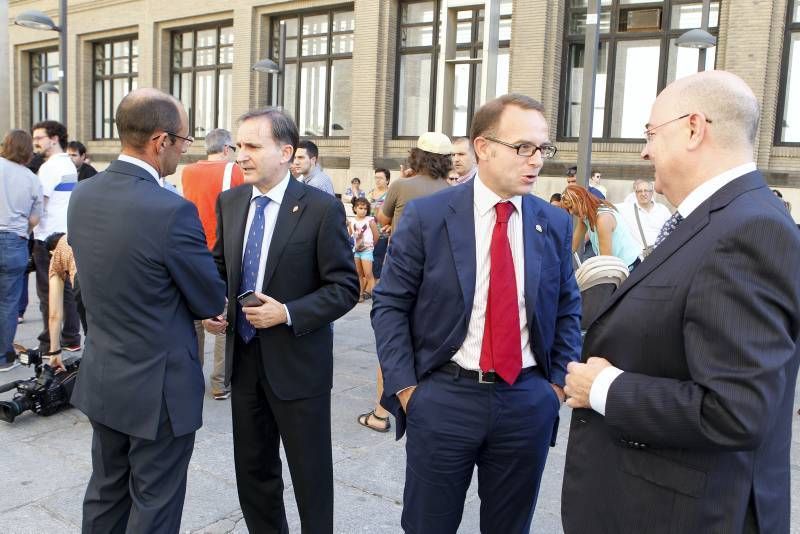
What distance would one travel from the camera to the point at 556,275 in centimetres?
255

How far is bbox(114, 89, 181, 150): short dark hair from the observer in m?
2.48

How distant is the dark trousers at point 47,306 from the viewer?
21.4ft

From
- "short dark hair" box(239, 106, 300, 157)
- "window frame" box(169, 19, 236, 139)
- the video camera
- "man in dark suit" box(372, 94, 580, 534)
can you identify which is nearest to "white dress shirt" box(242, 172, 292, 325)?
"short dark hair" box(239, 106, 300, 157)

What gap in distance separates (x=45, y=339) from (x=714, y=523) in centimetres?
633

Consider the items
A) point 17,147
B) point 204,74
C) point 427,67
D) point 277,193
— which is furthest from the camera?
point 204,74

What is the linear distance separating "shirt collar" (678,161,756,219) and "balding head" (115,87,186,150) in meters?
1.80

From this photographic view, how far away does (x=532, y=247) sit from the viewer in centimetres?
249

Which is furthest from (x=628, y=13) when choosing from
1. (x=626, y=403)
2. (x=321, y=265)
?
(x=626, y=403)

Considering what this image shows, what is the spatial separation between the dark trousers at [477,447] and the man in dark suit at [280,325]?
0.58 metres

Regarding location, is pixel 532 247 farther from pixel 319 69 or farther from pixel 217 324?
pixel 319 69

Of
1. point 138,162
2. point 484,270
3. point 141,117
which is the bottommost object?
point 484,270

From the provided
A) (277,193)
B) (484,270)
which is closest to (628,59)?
(277,193)

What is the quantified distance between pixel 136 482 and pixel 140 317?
0.61 meters

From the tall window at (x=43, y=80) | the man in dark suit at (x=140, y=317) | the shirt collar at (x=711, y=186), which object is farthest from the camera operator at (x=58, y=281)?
the tall window at (x=43, y=80)
